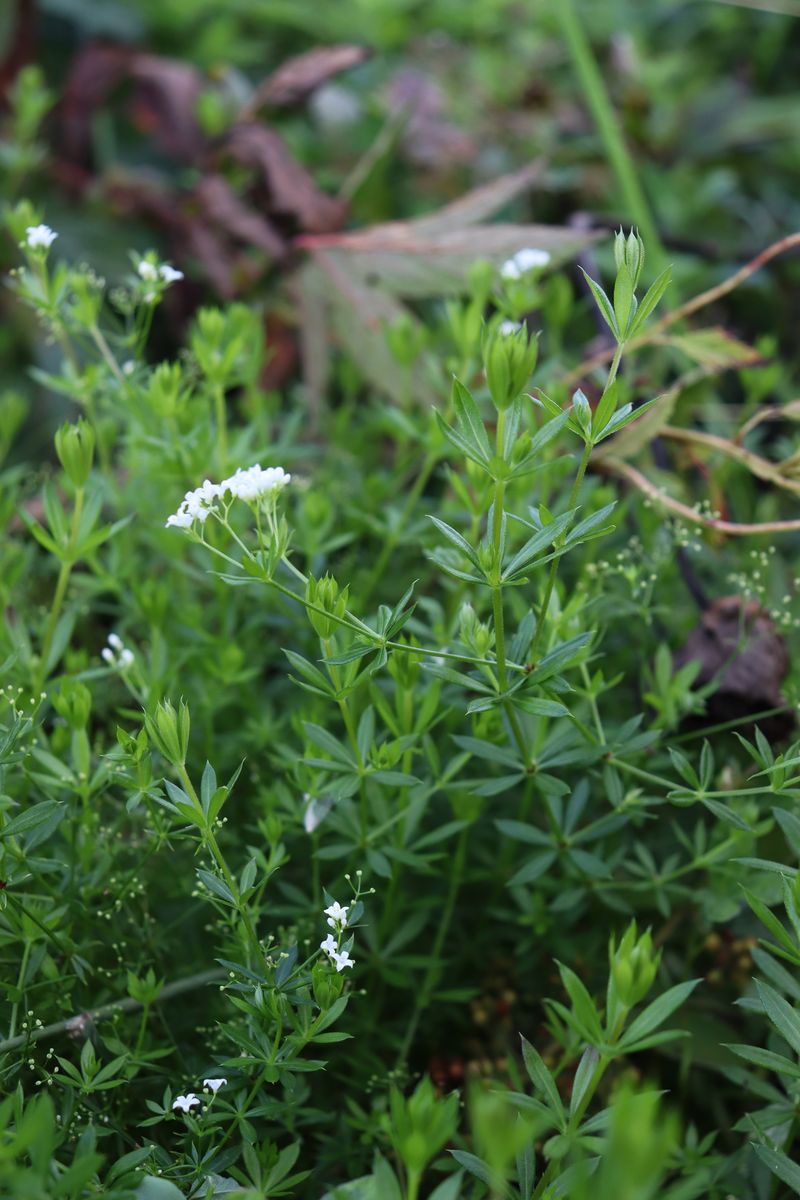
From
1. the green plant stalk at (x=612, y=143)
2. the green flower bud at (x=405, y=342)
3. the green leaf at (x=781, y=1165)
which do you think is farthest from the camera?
the green plant stalk at (x=612, y=143)

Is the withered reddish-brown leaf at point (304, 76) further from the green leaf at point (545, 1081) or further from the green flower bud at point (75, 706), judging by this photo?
the green leaf at point (545, 1081)

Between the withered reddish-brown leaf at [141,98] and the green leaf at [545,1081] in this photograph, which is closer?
the green leaf at [545,1081]

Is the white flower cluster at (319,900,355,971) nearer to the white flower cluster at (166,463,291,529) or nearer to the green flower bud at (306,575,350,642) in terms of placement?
the green flower bud at (306,575,350,642)

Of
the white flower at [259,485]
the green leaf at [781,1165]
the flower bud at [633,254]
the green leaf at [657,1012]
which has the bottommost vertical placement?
the green leaf at [781,1165]

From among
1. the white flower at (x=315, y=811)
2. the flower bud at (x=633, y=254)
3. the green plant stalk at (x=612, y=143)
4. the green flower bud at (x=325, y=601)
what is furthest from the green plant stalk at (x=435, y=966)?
the green plant stalk at (x=612, y=143)

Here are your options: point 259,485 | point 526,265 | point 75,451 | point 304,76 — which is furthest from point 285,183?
point 259,485

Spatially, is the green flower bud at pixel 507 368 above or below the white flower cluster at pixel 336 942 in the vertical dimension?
above

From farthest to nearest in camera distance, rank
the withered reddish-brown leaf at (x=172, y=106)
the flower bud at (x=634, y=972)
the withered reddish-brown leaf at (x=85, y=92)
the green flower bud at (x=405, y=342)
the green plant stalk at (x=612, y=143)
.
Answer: the withered reddish-brown leaf at (x=85, y=92) → the withered reddish-brown leaf at (x=172, y=106) → the green plant stalk at (x=612, y=143) → the green flower bud at (x=405, y=342) → the flower bud at (x=634, y=972)
